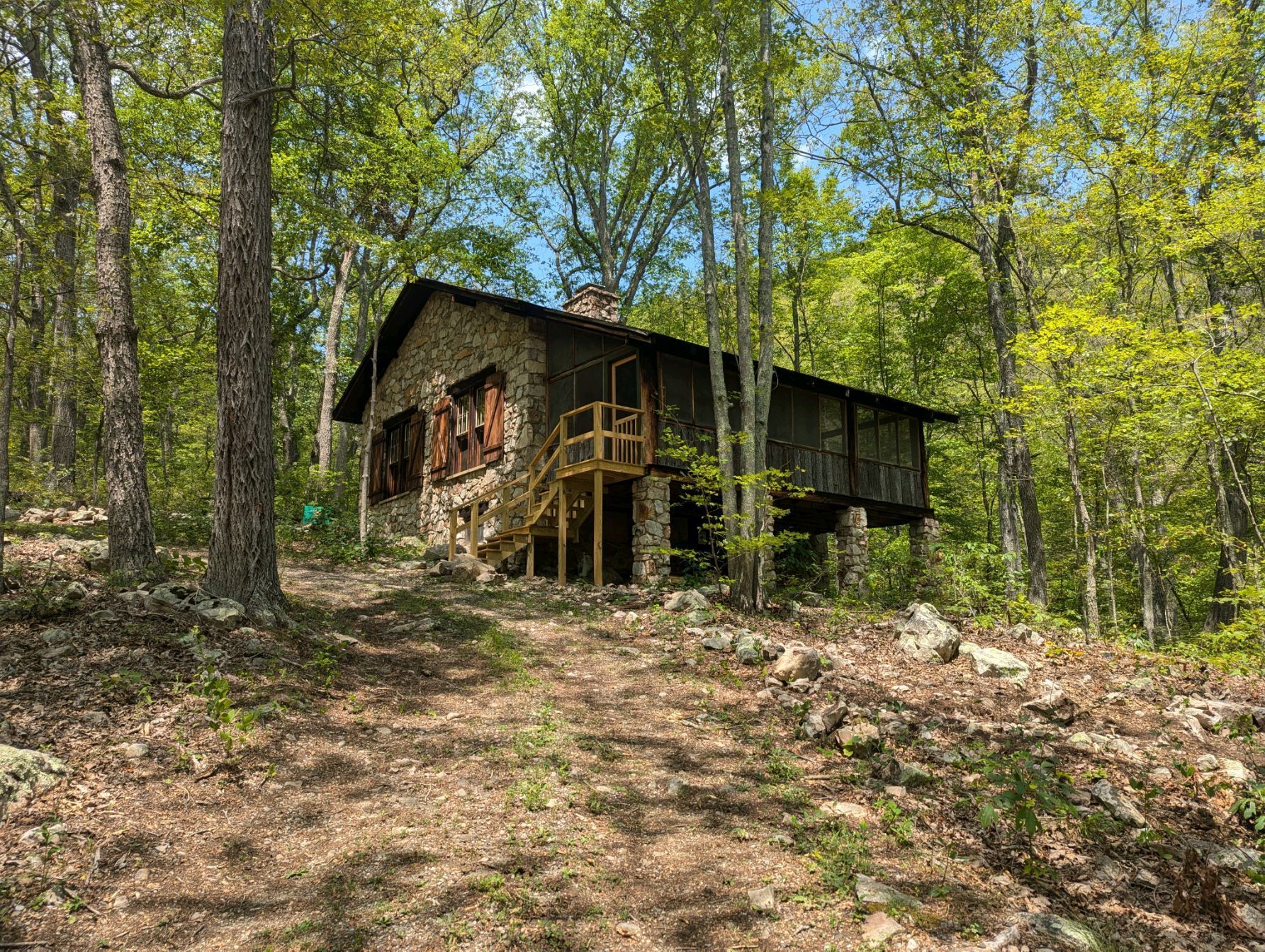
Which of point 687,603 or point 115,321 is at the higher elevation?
point 115,321

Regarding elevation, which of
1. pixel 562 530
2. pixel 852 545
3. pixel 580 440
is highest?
pixel 580 440

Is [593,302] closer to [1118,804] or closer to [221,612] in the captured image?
[221,612]

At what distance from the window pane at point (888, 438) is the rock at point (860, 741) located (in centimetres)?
1384

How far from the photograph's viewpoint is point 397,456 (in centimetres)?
2066

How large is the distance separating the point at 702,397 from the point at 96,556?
10.3 meters

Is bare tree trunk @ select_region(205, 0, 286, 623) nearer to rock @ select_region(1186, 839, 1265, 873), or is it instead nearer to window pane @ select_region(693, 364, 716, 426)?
rock @ select_region(1186, 839, 1265, 873)

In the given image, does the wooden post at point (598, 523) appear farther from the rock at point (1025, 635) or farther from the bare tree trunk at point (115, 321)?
the bare tree trunk at point (115, 321)

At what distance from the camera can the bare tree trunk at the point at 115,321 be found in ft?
24.7

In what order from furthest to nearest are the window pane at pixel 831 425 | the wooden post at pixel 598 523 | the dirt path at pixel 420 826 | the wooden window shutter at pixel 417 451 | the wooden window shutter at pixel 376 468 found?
the wooden window shutter at pixel 376 468
the wooden window shutter at pixel 417 451
the window pane at pixel 831 425
the wooden post at pixel 598 523
the dirt path at pixel 420 826

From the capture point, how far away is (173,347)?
18.0 m

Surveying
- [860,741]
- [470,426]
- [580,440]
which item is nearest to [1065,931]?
[860,741]

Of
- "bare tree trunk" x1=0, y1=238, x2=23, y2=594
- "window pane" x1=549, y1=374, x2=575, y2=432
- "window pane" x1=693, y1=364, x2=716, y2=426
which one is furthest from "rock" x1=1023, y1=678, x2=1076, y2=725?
"window pane" x1=549, y1=374, x2=575, y2=432

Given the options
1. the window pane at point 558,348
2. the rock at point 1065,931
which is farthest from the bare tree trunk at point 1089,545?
the window pane at point 558,348

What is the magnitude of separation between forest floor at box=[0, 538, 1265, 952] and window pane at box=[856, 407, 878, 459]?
11048 mm
